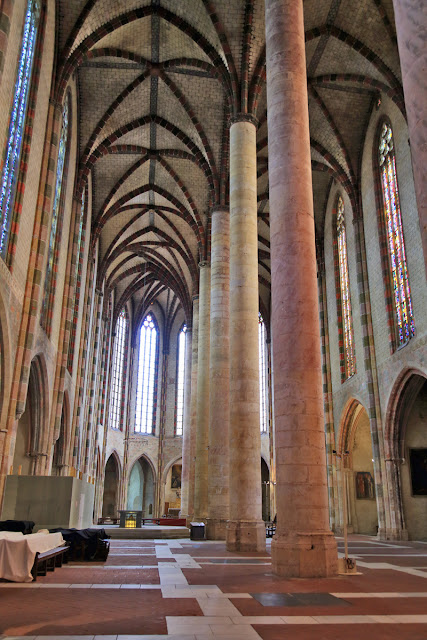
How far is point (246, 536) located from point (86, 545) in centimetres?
416

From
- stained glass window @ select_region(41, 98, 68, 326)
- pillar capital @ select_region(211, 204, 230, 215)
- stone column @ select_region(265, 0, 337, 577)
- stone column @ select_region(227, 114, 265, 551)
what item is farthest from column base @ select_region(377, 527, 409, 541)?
stained glass window @ select_region(41, 98, 68, 326)

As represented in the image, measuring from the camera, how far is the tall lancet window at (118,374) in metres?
41.2

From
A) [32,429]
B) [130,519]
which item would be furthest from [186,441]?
[32,429]

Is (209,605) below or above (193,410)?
below

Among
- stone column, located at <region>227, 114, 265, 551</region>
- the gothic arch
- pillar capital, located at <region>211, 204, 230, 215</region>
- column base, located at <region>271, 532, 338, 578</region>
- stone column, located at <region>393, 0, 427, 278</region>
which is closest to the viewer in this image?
stone column, located at <region>393, 0, 427, 278</region>

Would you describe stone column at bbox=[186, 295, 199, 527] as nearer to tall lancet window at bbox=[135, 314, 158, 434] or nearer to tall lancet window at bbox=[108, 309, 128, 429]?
tall lancet window at bbox=[108, 309, 128, 429]

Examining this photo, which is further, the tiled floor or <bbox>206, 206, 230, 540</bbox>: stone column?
<bbox>206, 206, 230, 540</bbox>: stone column

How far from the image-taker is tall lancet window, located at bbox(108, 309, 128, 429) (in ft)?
135

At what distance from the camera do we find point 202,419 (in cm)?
2398

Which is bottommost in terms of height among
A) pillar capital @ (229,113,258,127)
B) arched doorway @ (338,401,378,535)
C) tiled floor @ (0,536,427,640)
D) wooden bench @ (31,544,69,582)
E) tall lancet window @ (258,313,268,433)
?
tiled floor @ (0,536,427,640)

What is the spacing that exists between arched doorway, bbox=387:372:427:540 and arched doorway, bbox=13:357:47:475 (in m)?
12.3

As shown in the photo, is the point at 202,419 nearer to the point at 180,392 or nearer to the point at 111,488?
the point at 180,392

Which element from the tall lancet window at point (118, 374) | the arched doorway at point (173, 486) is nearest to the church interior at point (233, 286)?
the tall lancet window at point (118, 374)

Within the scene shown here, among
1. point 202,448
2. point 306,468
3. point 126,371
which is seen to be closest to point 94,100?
point 202,448
